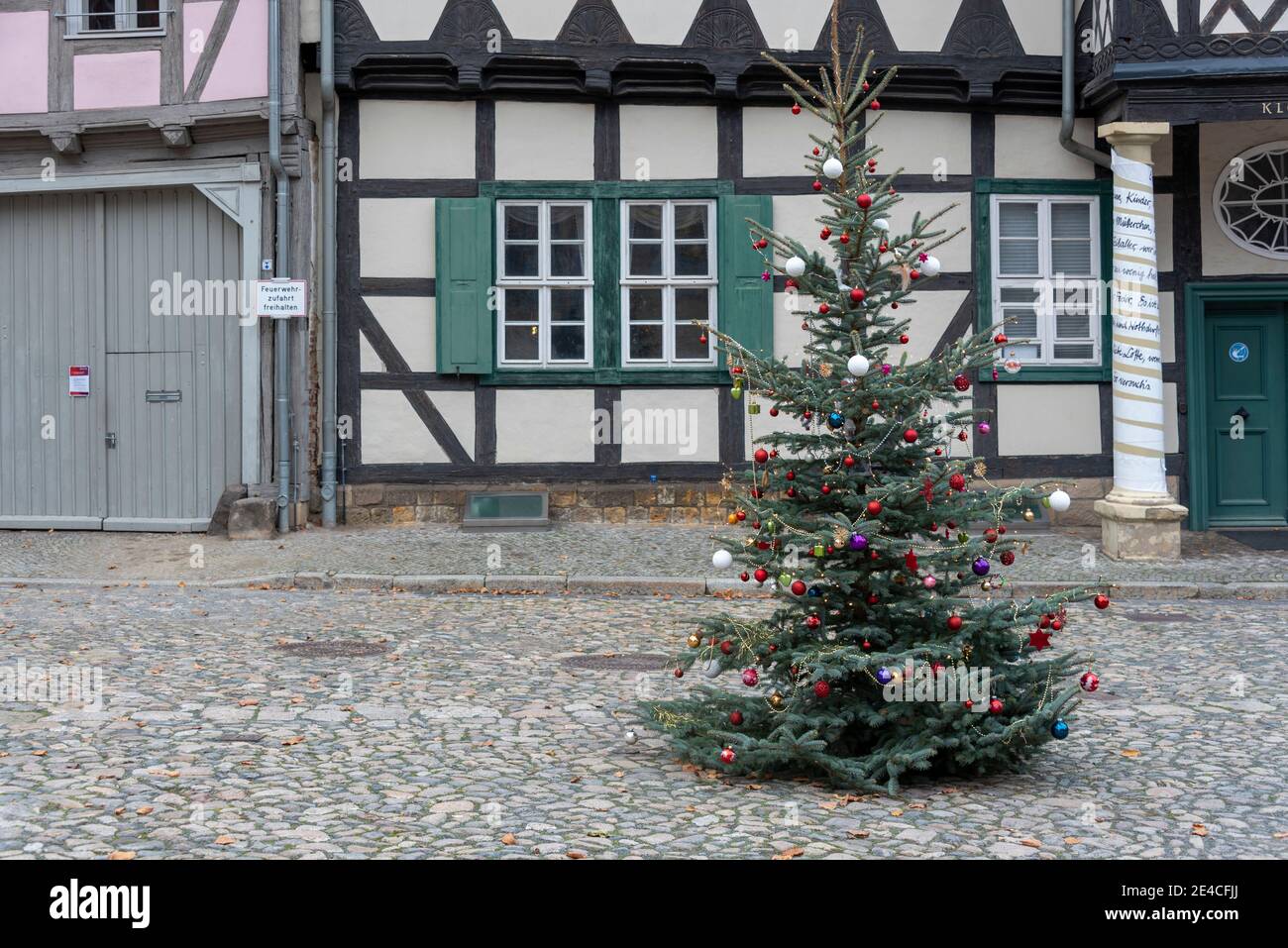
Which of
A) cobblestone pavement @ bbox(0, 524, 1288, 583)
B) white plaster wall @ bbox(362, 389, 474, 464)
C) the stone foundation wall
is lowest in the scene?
cobblestone pavement @ bbox(0, 524, 1288, 583)

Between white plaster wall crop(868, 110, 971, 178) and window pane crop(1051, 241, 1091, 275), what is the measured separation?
1187 mm

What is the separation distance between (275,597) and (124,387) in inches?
174

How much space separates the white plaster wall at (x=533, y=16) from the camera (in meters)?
14.1

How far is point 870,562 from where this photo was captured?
18.9 ft

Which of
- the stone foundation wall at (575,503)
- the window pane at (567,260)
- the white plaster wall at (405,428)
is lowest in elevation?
the stone foundation wall at (575,503)

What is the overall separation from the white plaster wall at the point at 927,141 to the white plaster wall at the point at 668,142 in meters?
1.59

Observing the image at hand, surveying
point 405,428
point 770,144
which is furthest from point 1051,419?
point 405,428

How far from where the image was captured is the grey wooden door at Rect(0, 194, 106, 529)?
14578 mm

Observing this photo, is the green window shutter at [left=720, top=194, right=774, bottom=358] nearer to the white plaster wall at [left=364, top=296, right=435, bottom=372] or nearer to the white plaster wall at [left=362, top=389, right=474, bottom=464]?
the white plaster wall at [left=362, top=389, right=474, bottom=464]

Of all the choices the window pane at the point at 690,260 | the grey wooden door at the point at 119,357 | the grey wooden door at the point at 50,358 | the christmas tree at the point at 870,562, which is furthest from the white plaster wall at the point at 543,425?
the christmas tree at the point at 870,562

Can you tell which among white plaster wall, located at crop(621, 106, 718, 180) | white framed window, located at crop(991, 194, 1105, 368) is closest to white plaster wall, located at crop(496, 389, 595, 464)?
white plaster wall, located at crop(621, 106, 718, 180)

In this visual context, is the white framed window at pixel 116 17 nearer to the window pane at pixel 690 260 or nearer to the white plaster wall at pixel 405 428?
the white plaster wall at pixel 405 428

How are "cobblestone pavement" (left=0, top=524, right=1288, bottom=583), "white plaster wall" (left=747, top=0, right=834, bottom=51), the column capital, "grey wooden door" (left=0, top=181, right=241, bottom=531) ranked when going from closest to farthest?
"cobblestone pavement" (left=0, top=524, right=1288, bottom=583) → the column capital → "white plaster wall" (left=747, top=0, right=834, bottom=51) → "grey wooden door" (left=0, top=181, right=241, bottom=531)

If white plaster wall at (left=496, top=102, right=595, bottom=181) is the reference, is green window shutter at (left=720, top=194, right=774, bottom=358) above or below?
below
